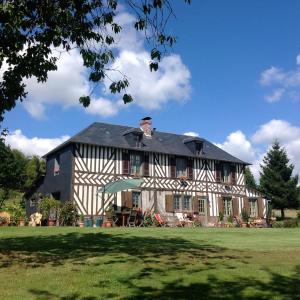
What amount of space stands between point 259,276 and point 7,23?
5402 mm

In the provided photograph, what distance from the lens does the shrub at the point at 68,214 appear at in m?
22.1

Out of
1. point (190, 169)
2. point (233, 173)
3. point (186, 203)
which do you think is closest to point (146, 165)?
point (190, 169)

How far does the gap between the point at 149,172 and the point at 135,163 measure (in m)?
1.07

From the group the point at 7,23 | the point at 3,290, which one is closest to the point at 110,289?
the point at 3,290

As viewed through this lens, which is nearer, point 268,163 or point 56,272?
point 56,272

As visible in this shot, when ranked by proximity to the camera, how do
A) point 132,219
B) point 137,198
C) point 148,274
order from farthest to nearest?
1. point 137,198
2. point 132,219
3. point 148,274

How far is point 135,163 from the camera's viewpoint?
84.7ft

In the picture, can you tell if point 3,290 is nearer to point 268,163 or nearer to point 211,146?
point 211,146

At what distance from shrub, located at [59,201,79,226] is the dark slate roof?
3624mm

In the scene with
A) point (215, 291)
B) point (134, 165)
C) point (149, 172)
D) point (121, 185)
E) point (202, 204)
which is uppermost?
point (134, 165)

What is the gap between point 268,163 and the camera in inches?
1528

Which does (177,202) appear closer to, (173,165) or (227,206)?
(173,165)

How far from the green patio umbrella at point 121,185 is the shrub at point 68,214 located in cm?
184

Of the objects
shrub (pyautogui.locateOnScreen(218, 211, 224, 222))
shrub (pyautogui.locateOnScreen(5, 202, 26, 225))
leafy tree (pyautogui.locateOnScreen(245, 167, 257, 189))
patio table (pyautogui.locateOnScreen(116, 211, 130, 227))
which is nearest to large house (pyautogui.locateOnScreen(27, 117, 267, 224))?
shrub (pyautogui.locateOnScreen(218, 211, 224, 222))
